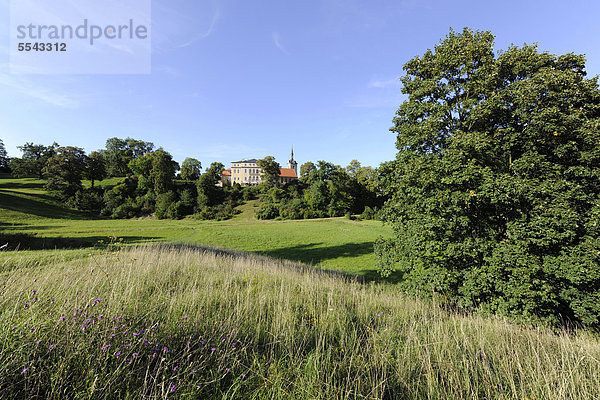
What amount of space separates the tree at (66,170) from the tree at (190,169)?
1057 inches

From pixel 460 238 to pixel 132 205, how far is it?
6854 cm

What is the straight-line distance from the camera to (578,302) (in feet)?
22.9

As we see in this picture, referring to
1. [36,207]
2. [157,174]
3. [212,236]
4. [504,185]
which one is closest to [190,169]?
[157,174]

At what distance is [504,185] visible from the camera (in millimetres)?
7590

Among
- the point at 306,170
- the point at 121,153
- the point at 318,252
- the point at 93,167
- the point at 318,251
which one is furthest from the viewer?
the point at 121,153

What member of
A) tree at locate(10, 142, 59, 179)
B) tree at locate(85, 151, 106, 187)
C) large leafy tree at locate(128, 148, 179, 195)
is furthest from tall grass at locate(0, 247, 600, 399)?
tree at locate(10, 142, 59, 179)

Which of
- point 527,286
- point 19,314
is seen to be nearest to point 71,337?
point 19,314

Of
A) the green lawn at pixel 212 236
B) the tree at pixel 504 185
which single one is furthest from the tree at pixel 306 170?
the tree at pixel 504 185

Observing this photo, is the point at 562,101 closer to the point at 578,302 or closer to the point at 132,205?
the point at 578,302

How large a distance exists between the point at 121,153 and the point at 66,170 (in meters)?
36.9

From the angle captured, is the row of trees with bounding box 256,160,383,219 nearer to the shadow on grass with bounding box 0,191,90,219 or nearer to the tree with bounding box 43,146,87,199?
the shadow on grass with bounding box 0,191,90,219

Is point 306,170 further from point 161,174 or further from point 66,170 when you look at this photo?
point 66,170

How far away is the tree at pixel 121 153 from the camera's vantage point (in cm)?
8031

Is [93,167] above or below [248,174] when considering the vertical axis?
below
